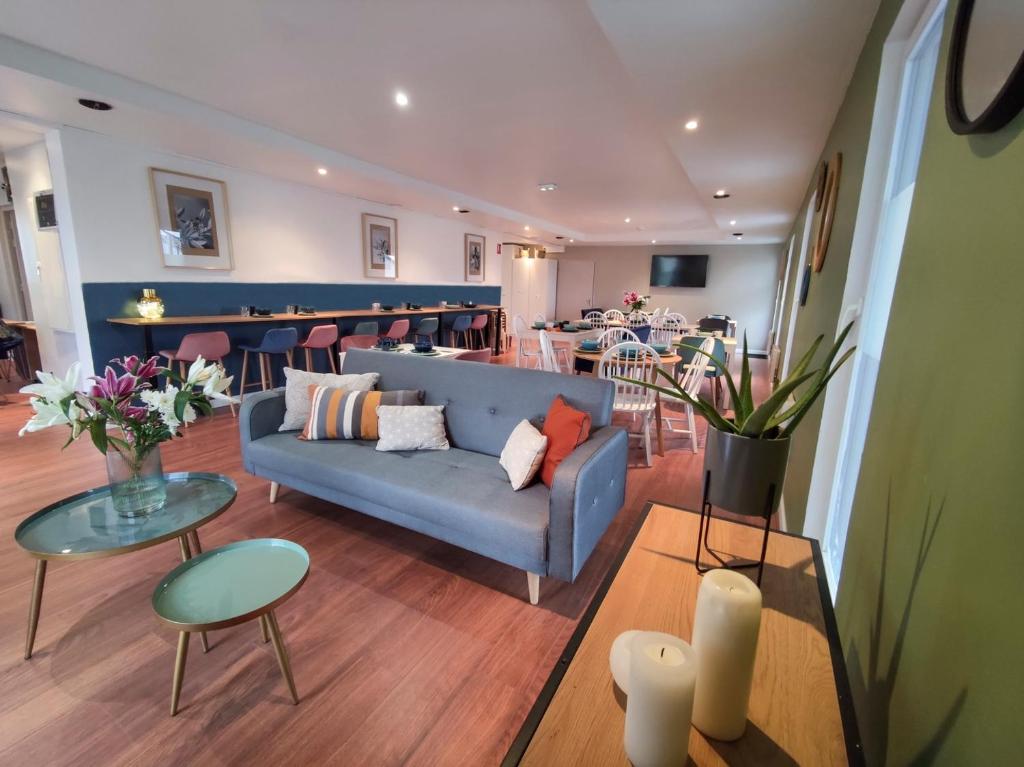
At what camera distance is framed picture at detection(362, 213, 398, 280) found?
20.4 ft

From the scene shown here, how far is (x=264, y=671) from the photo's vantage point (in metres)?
1.57

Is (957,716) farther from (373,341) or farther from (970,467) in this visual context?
(373,341)

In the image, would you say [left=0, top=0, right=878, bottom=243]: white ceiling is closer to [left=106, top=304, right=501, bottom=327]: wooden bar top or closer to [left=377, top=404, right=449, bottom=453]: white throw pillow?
[left=106, top=304, right=501, bottom=327]: wooden bar top

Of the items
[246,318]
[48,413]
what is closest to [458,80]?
[48,413]

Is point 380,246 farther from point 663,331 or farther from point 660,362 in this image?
point 660,362

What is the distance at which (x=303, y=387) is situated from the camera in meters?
2.71

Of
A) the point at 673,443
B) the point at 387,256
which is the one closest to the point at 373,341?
the point at 387,256

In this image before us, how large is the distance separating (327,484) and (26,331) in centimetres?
561

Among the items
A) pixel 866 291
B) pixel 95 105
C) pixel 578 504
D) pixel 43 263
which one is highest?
pixel 95 105

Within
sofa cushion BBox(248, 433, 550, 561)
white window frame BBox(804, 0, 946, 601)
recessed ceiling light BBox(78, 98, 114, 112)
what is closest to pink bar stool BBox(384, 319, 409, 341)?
recessed ceiling light BBox(78, 98, 114, 112)

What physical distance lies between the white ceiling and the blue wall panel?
4.18 ft

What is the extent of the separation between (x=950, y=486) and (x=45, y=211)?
6145mm

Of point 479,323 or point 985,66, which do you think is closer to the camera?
point 985,66

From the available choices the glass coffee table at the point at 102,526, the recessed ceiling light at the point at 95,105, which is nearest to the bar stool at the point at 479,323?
the recessed ceiling light at the point at 95,105
